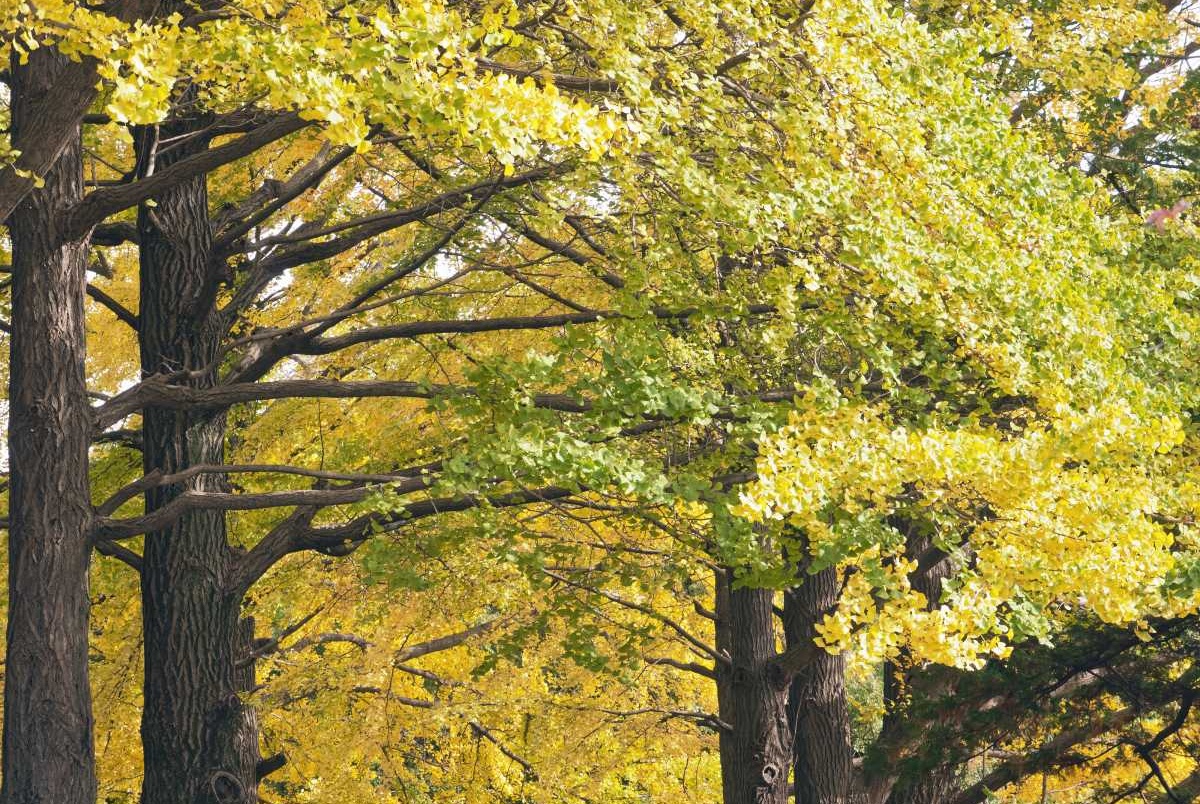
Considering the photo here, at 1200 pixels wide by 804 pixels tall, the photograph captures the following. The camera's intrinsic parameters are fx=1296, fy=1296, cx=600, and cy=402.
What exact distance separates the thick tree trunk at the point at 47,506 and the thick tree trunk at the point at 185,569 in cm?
90

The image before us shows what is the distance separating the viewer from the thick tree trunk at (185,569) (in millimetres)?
8758

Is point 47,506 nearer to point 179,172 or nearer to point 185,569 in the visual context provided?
point 185,569

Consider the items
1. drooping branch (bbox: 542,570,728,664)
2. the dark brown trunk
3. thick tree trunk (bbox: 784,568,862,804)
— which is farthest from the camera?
thick tree trunk (bbox: 784,568,862,804)

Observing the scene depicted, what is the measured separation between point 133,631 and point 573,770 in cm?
474

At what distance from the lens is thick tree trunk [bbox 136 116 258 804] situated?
8.76m

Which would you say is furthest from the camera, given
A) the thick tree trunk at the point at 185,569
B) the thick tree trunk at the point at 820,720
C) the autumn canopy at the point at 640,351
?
the thick tree trunk at the point at 820,720

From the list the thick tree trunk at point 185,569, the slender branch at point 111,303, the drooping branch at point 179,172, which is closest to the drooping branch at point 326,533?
the thick tree trunk at point 185,569

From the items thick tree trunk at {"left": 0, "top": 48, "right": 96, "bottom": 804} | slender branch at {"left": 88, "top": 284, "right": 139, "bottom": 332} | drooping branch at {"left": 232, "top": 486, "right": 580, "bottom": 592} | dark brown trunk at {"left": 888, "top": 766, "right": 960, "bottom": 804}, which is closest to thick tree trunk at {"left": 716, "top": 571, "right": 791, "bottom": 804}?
dark brown trunk at {"left": 888, "top": 766, "right": 960, "bottom": 804}

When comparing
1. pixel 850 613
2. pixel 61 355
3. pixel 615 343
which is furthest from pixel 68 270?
pixel 850 613

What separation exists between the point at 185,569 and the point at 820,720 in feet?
20.1

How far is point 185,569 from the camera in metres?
8.88

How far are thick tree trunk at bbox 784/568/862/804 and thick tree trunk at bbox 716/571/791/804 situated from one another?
1.36ft

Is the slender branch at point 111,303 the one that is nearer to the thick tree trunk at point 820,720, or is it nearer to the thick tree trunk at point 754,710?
the thick tree trunk at point 754,710

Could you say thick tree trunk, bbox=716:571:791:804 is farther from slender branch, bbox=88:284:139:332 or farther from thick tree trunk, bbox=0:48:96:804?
thick tree trunk, bbox=0:48:96:804
